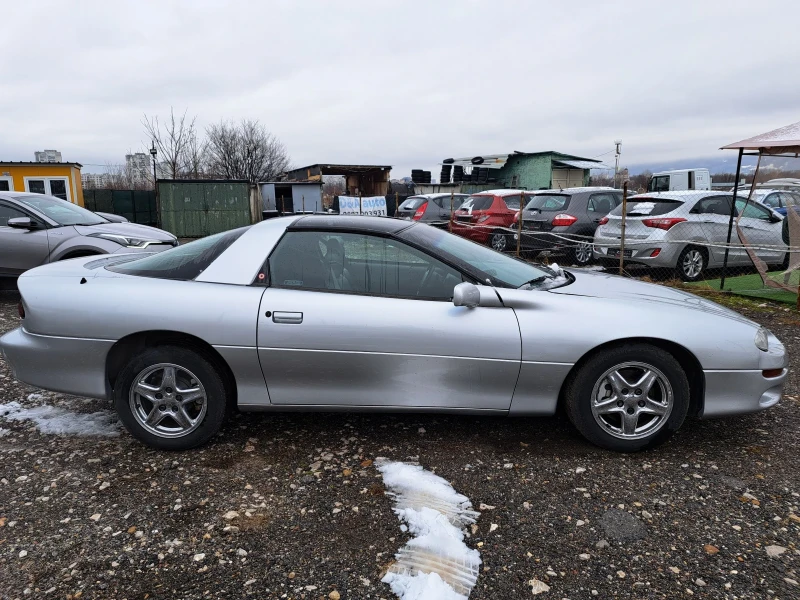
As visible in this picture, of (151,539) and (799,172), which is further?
(799,172)

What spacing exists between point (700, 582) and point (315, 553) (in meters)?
1.59

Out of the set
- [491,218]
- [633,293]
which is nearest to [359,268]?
[633,293]

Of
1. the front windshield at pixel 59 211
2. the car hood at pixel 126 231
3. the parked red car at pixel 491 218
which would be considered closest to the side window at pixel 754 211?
the parked red car at pixel 491 218

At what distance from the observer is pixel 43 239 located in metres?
7.40

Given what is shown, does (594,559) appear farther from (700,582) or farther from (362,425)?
(362,425)

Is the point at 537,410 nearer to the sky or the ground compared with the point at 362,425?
nearer to the sky

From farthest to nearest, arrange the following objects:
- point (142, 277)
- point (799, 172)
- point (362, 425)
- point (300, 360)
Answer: point (799, 172) → point (362, 425) → point (142, 277) → point (300, 360)

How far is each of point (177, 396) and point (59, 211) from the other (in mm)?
6268

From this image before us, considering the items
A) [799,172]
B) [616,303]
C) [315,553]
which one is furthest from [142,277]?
[799,172]

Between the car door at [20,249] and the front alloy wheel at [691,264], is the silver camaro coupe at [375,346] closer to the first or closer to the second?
the car door at [20,249]

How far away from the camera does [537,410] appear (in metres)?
3.19

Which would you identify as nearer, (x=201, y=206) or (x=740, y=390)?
(x=740, y=390)

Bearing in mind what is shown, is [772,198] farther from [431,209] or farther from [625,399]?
[625,399]

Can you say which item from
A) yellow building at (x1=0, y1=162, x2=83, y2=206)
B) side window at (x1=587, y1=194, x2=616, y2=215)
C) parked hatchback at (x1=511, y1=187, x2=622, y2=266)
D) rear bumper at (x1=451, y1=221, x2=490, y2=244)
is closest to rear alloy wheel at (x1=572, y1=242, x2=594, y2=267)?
parked hatchback at (x1=511, y1=187, x2=622, y2=266)
